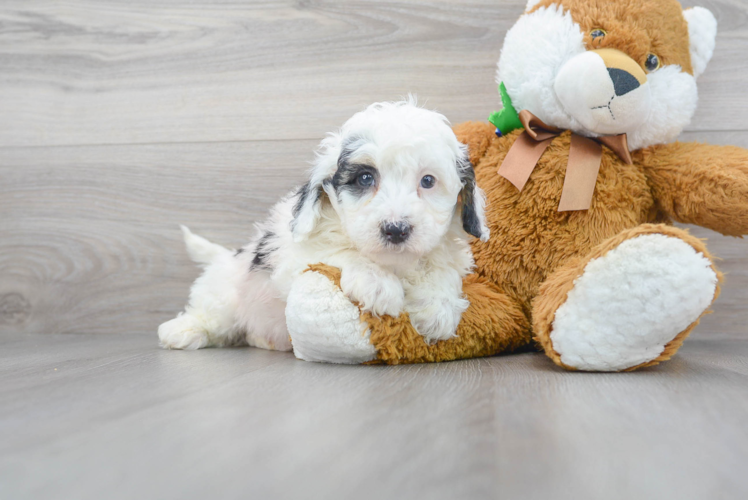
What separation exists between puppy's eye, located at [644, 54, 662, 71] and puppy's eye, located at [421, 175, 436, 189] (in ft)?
1.87

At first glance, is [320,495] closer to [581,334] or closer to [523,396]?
[523,396]

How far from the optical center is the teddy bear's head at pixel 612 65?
1221 mm

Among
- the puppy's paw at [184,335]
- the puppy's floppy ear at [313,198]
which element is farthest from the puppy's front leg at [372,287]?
the puppy's paw at [184,335]

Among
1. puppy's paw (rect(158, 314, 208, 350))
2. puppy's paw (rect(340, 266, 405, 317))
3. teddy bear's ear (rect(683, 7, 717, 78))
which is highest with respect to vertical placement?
teddy bear's ear (rect(683, 7, 717, 78))

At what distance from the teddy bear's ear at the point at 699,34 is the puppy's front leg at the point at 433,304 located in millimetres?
795

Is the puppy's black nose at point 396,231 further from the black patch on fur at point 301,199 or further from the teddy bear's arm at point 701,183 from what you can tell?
the teddy bear's arm at point 701,183

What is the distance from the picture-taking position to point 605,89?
3.97 feet

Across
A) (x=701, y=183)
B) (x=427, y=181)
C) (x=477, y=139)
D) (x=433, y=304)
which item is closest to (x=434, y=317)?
(x=433, y=304)

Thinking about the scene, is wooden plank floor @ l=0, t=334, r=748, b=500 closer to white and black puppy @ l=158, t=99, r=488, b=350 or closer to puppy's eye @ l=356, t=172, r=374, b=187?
white and black puppy @ l=158, t=99, r=488, b=350

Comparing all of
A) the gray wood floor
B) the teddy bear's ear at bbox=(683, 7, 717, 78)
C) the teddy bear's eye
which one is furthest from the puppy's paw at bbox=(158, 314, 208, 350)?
the teddy bear's ear at bbox=(683, 7, 717, 78)

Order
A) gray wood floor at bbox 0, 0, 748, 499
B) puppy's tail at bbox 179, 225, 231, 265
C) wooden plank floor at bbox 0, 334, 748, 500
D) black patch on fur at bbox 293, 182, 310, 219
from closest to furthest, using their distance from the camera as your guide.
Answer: wooden plank floor at bbox 0, 334, 748, 500, gray wood floor at bbox 0, 0, 748, 499, black patch on fur at bbox 293, 182, 310, 219, puppy's tail at bbox 179, 225, 231, 265

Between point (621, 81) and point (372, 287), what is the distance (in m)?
0.66

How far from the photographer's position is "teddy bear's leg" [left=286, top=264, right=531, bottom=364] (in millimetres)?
1079

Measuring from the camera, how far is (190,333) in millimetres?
1473
